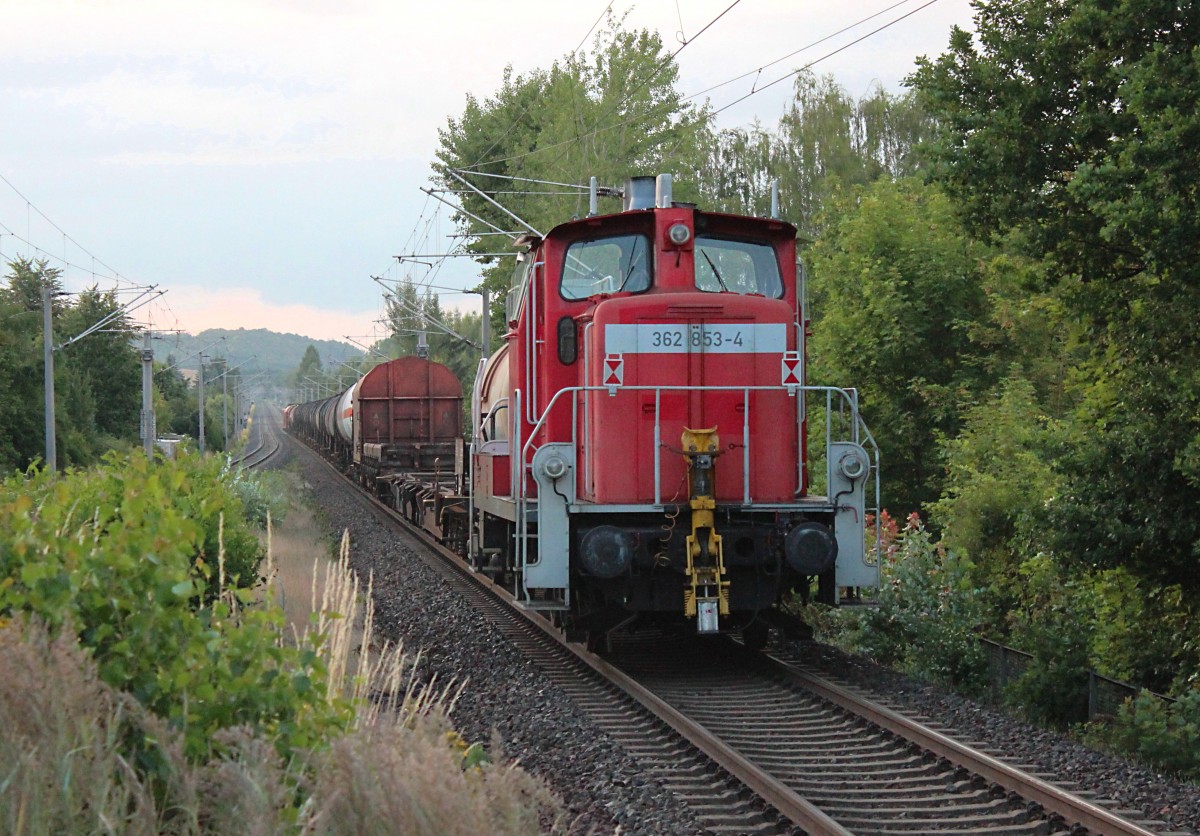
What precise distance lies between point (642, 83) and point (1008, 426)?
24.9m

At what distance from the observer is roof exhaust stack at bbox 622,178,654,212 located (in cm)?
1063

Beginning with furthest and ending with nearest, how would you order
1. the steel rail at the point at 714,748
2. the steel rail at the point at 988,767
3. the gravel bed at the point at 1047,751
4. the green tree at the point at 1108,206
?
the green tree at the point at 1108,206
the gravel bed at the point at 1047,751
the steel rail at the point at 714,748
the steel rail at the point at 988,767

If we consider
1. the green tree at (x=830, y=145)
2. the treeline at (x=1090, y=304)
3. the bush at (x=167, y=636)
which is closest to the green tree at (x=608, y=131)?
the green tree at (x=830, y=145)

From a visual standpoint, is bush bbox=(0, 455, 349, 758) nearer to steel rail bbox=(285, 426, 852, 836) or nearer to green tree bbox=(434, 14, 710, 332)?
steel rail bbox=(285, 426, 852, 836)

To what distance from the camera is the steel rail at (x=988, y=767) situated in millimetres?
5699

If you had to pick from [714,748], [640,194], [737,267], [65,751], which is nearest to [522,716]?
[714,748]

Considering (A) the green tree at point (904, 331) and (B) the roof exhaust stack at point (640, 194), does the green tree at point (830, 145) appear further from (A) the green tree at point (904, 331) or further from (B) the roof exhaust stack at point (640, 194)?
(B) the roof exhaust stack at point (640, 194)

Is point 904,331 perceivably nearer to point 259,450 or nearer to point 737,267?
point 737,267

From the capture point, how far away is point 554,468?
923 cm

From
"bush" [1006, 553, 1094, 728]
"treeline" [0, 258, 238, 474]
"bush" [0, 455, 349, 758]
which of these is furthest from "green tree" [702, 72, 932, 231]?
"bush" [0, 455, 349, 758]

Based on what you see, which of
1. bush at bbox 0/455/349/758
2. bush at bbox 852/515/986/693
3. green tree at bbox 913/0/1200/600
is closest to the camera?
bush at bbox 0/455/349/758

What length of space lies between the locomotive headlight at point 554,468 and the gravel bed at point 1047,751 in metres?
2.74

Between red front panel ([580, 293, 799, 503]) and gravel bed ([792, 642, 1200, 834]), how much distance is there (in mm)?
1697

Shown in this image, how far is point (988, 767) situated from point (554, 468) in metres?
3.84
